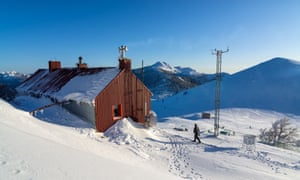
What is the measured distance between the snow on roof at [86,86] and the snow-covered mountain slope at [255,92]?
27130mm

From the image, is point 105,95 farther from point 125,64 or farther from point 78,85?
point 78,85

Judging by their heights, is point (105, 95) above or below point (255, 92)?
below

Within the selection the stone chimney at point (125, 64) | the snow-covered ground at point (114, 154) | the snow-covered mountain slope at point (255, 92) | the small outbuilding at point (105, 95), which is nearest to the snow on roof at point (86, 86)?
the small outbuilding at point (105, 95)

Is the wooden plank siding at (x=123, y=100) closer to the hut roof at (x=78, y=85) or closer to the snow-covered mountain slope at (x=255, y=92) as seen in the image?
the hut roof at (x=78, y=85)

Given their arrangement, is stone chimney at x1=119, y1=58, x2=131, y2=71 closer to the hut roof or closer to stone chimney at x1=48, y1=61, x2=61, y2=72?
the hut roof

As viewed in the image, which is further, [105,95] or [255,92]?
[255,92]

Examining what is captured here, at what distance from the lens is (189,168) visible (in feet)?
30.7

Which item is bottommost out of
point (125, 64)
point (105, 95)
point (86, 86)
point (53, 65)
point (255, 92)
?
point (105, 95)

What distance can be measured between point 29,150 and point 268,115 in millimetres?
41014

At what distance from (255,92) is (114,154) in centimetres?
4653

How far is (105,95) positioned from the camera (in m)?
14.0

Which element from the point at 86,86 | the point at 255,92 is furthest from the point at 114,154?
the point at 255,92

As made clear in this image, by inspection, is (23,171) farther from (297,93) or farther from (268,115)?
(297,93)

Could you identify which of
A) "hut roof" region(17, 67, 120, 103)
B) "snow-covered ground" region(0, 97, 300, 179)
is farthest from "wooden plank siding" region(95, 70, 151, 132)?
"snow-covered ground" region(0, 97, 300, 179)
